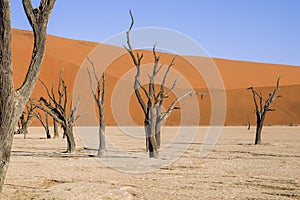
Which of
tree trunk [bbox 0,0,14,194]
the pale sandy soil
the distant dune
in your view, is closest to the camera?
tree trunk [bbox 0,0,14,194]

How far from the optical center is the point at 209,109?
74500 millimetres

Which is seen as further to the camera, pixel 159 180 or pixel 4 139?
pixel 159 180

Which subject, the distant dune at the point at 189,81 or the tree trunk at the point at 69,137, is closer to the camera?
the tree trunk at the point at 69,137

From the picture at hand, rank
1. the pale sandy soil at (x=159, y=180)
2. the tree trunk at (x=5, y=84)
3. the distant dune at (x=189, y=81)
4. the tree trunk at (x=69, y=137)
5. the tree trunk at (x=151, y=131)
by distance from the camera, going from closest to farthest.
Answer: the tree trunk at (x=5, y=84), the pale sandy soil at (x=159, y=180), the tree trunk at (x=151, y=131), the tree trunk at (x=69, y=137), the distant dune at (x=189, y=81)

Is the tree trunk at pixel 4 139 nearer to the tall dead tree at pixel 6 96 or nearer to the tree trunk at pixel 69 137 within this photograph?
the tall dead tree at pixel 6 96

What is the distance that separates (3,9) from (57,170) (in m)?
7.04

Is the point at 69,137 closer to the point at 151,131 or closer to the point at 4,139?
the point at 151,131

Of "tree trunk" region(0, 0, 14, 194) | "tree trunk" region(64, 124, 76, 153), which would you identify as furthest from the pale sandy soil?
"tree trunk" region(64, 124, 76, 153)

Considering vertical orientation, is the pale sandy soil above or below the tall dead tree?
below

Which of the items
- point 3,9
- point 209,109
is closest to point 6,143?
point 3,9

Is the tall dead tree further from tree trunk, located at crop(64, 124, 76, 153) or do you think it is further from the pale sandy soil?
tree trunk, located at crop(64, 124, 76, 153)

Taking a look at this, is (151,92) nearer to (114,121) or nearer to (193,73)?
(114,121)

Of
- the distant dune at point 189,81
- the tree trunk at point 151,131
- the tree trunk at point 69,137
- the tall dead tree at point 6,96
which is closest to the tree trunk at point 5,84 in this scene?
the tall dead tree at point 6,96

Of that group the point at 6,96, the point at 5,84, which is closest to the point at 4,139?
the point at 6,96
